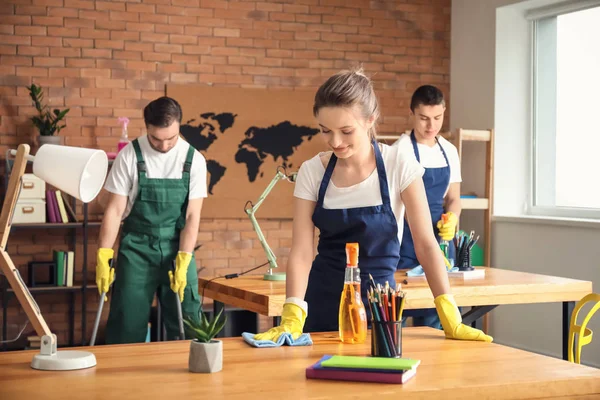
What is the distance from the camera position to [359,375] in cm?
195

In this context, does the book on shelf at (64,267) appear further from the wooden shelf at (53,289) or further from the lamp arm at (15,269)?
the lamp arm at (15,269)

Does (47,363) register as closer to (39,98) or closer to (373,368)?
(373,368)

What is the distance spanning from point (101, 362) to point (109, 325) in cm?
224

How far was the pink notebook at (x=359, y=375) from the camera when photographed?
1.93m

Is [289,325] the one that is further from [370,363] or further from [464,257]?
[464,257]

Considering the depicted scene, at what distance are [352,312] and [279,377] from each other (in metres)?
0.50

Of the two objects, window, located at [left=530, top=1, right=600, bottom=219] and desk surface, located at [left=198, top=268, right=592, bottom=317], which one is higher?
window, located at [left=530, top=1, right=600, bottom=219]

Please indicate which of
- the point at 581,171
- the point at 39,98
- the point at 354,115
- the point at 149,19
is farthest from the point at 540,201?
the point at 354,115

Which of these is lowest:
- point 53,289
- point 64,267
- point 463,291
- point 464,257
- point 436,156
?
point 53,289

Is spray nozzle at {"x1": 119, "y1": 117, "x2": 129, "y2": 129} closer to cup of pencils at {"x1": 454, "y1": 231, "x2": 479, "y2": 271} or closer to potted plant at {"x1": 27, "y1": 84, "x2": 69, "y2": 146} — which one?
potted plant at {"x1": 27, "y1": 84, "x2": 69, "y2": 146}

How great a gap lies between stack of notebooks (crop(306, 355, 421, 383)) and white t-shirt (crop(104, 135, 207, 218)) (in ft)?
8.76

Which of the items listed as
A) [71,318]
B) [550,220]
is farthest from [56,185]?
[550,220]

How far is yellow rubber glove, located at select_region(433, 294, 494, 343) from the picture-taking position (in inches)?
98.1

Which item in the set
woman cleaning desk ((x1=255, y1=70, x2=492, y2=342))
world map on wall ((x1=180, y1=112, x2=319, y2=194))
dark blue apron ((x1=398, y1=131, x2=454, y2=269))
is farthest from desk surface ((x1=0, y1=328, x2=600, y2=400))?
world map on wall ((x1=180, y1=112, x2=319, y2=194))
